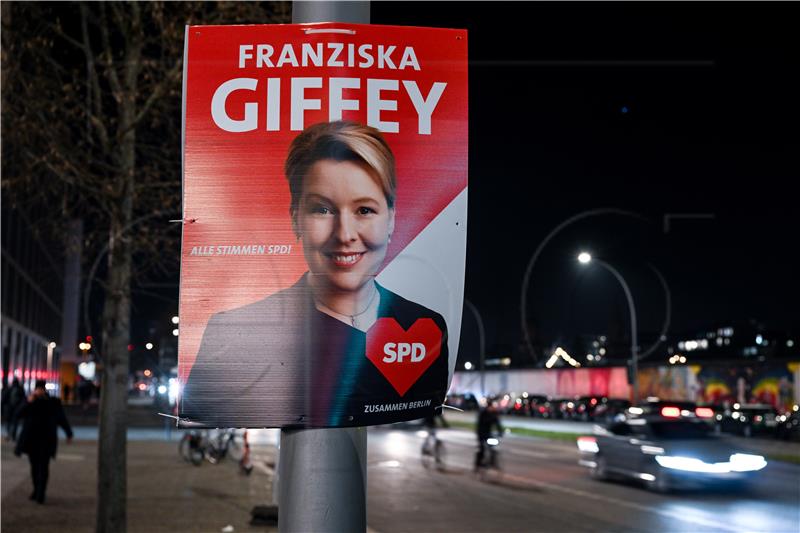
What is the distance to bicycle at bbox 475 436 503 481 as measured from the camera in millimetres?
21953

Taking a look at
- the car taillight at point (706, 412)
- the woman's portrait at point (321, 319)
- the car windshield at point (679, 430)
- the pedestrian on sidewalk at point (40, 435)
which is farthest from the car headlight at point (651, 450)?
the car taillight at point (706, 412)

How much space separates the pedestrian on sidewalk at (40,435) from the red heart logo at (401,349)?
42.7ft

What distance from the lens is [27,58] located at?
37.1 ft

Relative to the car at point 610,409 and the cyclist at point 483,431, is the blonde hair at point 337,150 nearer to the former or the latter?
the cyclist at point 483,431

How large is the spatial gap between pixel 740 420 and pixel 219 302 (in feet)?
140

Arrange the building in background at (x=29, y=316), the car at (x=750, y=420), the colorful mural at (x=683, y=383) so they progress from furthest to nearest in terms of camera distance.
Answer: the building in background at (x=29, y=316) → the colorful mural at (x=683, y=383) → the car at (x=750, y=420)

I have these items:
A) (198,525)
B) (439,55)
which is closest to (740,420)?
(198,525)

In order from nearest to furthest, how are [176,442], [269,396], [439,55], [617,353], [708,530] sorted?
[269,396] → [439,55] → [708,530] → [176,442] → [617,353]

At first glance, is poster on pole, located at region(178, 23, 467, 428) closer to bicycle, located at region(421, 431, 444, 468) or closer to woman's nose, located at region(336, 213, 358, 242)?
Answer: woman's nose, located at region(336, 213, 358, 242)

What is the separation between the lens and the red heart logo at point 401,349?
9.43ft

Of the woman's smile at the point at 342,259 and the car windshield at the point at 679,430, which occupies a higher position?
the woman's smile at the point at 342,259

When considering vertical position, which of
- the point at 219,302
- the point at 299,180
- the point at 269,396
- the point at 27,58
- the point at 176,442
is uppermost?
the point at 27,58

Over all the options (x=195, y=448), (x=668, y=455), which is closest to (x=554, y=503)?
(x=668, y=455)

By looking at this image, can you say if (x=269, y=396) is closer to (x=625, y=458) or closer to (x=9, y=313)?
(x=625, y=458)
